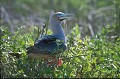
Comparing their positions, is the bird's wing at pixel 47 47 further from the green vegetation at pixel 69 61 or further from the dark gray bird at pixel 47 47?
the green vegetation at pixel 69 61

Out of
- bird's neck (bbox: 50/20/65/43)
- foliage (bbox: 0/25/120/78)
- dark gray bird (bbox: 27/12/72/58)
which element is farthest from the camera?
bird's neck (bbox: 50/20/65/43)

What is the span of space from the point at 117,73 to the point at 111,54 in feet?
1.85

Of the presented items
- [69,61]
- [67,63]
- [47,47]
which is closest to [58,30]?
[47,47]

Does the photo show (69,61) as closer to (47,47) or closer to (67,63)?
(67,63)

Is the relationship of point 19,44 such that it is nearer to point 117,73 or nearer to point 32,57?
point 32,57

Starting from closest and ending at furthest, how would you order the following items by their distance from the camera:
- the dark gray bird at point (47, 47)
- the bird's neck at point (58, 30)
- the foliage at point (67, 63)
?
the foliage at point (67, 63)
the dark gray bird at point (47, 47)
the bird's neck at point (58, 30)

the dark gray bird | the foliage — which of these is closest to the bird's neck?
the dark gray bird

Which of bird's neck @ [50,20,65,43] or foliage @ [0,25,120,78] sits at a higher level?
bird's neck @ [50,20,65,43]

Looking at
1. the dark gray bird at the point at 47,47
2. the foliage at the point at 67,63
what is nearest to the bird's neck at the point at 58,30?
the dark gray bird at the point at 47,47

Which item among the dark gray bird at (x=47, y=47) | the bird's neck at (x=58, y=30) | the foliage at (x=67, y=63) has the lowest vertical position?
the foliage at (x=67, y=63)

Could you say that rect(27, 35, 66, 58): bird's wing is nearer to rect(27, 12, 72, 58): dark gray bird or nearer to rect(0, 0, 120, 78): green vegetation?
rect(27, 12, 72, 58): dark gray bird

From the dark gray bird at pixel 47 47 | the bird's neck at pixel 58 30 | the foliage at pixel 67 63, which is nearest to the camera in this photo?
the foliage at pixel 67 63

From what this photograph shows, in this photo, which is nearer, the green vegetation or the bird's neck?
the green vegetation

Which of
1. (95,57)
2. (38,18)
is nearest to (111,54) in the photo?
(95,57)
